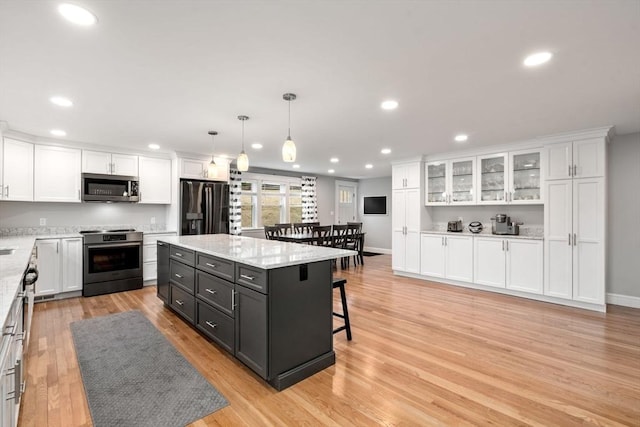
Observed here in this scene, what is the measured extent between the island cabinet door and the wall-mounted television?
7358mm

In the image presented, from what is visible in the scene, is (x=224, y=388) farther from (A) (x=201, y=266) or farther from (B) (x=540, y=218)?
(B) (x=540, y=218)

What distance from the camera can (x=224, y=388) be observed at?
7.53ft

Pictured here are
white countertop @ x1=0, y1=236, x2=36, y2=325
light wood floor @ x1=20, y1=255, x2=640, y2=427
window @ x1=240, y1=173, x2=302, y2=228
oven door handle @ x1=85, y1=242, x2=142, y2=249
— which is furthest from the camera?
window @ x1=240, y1=173, x2=302, y2=228

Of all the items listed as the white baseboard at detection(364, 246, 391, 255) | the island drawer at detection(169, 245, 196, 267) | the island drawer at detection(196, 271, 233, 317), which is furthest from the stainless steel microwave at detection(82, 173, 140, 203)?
the white baseboard at detection(364, 246, 391, 255)

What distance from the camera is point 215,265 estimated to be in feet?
9.39

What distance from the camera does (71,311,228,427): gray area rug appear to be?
6.56 ft

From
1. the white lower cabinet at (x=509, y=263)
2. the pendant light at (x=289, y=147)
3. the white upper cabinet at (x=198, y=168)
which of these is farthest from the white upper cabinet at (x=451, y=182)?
the white upper cabinet at (x=198, y=168)

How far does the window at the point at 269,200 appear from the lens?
7352 millimetres

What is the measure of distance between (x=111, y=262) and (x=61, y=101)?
2757 millimetres

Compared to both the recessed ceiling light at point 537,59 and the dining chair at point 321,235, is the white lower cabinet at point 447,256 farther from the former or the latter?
the recessed ceiling light at point 537,59

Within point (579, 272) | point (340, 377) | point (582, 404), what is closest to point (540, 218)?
point (579, 272)

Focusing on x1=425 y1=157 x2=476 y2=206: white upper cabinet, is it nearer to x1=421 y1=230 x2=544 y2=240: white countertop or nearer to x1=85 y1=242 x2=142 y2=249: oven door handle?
x1=421 y1=230 x2=544 y2=240: white countertop

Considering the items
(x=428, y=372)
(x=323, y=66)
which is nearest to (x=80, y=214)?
(x=323, y=66)

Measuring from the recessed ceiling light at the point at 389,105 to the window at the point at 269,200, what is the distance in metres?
4.73
